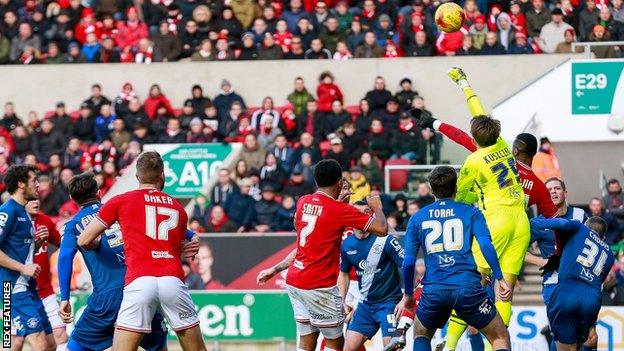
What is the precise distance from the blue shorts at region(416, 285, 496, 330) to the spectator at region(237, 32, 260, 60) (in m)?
16.3

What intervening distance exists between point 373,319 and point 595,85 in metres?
11.4

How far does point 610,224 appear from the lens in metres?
23.0

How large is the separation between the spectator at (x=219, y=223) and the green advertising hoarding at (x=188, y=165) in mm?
2689

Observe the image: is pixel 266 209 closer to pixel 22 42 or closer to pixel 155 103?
pixel 155 103

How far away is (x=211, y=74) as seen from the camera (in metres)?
29.8

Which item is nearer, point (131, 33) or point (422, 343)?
point (422, 343)

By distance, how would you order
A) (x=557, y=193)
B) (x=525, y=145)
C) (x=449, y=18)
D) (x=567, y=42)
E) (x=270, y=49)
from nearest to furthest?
(x=525, y=145) < (x=557, y=193) < (x=449, y=18) < (x=567, y=42) < (x=270, y=49)

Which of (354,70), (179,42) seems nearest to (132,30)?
(179,42)

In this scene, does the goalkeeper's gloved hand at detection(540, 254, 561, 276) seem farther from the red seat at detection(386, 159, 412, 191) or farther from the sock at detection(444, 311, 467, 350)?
the red seat at detection(386, 159, 412, 191)

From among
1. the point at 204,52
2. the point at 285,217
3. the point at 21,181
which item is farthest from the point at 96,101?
the point at 21,181

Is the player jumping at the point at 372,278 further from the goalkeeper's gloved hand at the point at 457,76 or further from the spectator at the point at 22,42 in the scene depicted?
the spectator at the point at 22,42

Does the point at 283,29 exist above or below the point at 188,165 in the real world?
above

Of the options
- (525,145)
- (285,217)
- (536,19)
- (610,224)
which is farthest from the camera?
(536,19)

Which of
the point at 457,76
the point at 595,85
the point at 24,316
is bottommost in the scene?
the point at 24,316
